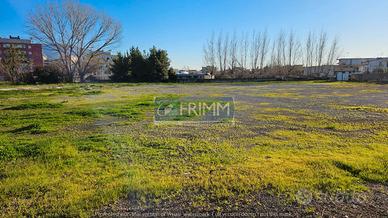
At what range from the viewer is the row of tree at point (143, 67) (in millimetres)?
45156

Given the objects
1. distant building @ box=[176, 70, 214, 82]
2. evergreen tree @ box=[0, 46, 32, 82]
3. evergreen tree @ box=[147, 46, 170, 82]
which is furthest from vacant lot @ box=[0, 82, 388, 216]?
distant building @ box=[176, 70, 214, 82]

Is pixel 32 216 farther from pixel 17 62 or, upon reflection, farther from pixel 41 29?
pixel 41 29

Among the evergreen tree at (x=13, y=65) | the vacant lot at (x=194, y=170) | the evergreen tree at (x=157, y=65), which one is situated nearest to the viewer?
the vacant lot at (x=194, y=170)

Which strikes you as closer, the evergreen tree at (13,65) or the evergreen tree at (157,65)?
the evergreen tree at (13,65)

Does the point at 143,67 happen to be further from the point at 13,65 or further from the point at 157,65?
the point at 13,65

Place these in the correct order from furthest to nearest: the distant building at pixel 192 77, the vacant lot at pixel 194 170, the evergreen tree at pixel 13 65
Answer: the distant building at pixel 192 77 → the evergreen tree at pixel 13 65 → the vacant lot at pixel 194 170

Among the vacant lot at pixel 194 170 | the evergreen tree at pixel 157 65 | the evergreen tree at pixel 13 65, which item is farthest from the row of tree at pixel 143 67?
the vacant lot at pixel 194 170

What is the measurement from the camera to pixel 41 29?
40.3m

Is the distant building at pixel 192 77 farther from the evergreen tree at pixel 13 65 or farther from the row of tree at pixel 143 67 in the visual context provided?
the evergreen tree at pixel 13 65

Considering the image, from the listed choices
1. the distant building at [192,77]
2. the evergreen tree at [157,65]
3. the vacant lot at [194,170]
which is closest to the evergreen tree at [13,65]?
the evergreen tree at [157,65]

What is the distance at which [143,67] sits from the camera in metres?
45.7

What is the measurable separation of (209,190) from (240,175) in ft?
2.06

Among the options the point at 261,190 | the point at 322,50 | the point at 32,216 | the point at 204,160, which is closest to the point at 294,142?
the point at 204,160

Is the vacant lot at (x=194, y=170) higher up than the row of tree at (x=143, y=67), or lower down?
lower down
